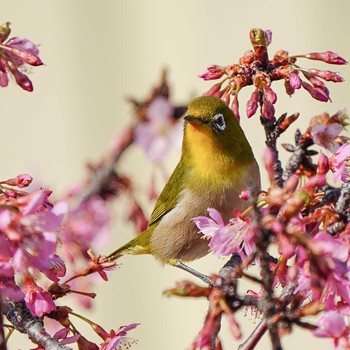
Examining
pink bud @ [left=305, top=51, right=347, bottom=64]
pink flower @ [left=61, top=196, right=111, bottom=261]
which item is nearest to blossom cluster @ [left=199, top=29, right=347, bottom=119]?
pink bud @ [left=305, top=51, right=347, bottom=64]

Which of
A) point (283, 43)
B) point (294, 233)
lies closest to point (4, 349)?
point (294, 233)

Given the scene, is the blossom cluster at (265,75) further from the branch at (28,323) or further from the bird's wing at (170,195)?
the bird's wing at (170,195)

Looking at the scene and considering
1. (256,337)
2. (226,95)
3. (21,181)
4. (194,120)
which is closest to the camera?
(256,337)

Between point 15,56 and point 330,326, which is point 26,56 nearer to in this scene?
point 15,56

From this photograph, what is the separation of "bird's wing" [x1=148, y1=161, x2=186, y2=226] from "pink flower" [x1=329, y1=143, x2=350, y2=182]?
112 centimetres

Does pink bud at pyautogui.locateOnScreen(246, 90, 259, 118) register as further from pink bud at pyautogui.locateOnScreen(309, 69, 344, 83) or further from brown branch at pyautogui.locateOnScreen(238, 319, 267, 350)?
brown branch at pyautogui.locateOnScreen(238, 319, 267, 350)

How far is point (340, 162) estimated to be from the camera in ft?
5.36

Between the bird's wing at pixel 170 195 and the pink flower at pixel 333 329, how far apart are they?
1.56 metres

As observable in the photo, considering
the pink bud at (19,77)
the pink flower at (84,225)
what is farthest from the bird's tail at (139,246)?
the pink bud at (19,77)

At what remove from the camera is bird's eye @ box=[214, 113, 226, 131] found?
99.0 inches

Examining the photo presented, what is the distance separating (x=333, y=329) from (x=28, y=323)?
0.66 meters

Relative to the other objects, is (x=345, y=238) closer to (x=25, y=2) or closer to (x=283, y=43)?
(x=283, y=43)

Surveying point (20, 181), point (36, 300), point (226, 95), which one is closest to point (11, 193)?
point (20, 181)

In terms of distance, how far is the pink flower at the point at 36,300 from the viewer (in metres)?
1.54
